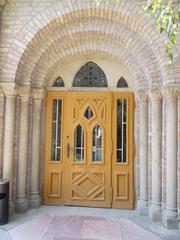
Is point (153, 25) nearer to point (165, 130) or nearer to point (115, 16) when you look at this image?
point (115, 16)

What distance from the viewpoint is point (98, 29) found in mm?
4656

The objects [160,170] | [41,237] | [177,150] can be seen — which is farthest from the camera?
[160,170]

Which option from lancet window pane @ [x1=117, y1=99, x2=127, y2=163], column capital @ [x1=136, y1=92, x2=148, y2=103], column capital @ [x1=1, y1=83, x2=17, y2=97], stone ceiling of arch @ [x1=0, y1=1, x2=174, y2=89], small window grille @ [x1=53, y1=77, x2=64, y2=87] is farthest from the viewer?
small window grille @ [x1=53, y1=77, x2=64, y2=87]

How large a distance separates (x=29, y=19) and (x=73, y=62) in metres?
1.29

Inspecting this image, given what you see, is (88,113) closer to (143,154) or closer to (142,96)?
(142,96)

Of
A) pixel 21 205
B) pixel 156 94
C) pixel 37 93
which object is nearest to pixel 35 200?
pixel 21 205

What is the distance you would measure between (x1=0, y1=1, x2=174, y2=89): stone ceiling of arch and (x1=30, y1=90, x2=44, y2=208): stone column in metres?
0.51

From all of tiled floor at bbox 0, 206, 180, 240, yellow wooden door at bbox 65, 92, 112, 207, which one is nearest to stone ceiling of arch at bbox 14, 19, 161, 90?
yellow wooden door at bbox 65, 92, 112, 207

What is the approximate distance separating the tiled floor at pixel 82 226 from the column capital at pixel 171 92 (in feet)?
7.29

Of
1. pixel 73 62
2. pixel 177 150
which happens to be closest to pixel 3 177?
pixel 73 62

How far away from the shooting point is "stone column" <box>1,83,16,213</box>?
4.46 metres

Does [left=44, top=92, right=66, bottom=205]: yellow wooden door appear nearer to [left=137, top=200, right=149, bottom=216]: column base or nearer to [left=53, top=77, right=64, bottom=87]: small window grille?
[left=53, top=77, right=64, bottom=87]: small window grille

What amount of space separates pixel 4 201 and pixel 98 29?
138 inches

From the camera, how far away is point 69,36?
15.8ft
